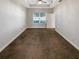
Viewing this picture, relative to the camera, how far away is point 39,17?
51.0 feet

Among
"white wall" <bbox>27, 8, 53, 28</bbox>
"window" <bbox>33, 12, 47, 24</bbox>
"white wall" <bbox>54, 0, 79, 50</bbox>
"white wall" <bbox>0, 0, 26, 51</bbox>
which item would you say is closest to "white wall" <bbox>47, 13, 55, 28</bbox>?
"white wall" <bbox>27, 8, 53, 28</bbox>

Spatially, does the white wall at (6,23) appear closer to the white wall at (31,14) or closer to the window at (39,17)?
the white wall at (31,14)

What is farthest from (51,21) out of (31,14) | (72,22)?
(72,22)

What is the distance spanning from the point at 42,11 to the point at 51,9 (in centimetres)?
109

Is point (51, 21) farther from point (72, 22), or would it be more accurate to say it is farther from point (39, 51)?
point (39, 51)

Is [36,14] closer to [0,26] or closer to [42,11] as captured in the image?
[42,11]

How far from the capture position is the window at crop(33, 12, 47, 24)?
50.7ft

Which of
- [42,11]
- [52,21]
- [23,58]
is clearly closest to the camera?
[23,58]

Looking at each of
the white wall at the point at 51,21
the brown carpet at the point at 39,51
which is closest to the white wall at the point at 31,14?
the white wall at the point at 51,21

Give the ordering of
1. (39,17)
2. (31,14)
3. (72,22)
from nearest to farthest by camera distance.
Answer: (72,22) → (31,14) → (39,17)

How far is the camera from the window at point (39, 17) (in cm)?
1545

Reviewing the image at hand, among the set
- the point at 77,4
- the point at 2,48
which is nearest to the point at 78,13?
the point at 77,4

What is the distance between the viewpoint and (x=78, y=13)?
5047 mm

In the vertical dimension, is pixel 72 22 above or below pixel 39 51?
above
